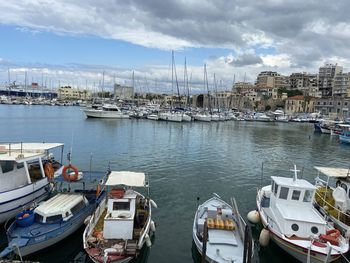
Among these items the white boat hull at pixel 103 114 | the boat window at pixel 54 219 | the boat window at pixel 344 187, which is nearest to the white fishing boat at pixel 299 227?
the boat window at pixel 344 187

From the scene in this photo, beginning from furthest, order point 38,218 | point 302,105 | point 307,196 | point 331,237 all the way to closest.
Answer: point 302,105 → point 307,196 → point 38,218 → point 331,237

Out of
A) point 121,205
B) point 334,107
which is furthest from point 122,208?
point 334,107

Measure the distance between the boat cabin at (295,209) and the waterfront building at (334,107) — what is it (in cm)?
14272

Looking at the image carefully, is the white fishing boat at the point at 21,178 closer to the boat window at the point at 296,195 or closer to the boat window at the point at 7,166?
the boat window at the point at 7,166

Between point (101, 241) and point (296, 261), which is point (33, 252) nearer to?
point (101, 241)

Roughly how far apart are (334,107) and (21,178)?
539 feet

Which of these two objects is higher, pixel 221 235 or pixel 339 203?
pixel 339 203

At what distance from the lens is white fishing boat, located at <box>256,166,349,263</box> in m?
16.4

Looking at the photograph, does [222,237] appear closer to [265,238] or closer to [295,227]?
[265,238]

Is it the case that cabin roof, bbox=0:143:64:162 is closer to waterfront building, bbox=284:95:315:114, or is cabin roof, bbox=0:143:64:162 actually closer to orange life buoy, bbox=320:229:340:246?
orange life buoy, bbox=320:229:340:246

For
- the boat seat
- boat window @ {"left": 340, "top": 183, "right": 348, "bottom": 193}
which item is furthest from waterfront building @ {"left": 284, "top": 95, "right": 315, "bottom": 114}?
the boat seat

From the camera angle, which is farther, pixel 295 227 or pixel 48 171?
pixel 48 171

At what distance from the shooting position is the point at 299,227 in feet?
58.5

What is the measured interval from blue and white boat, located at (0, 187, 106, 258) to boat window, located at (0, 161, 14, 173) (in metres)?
4.12
